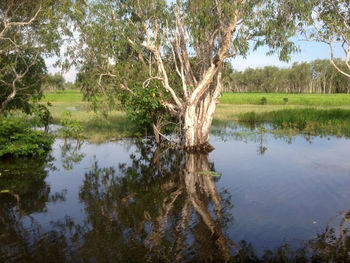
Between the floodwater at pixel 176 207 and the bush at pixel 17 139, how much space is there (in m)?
0.66

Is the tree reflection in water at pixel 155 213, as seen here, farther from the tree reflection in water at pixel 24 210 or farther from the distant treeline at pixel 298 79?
the distant treeline at pixel 298 79

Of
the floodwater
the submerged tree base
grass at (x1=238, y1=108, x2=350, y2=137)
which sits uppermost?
grass at (x1=238, y1=108, x2=350, y2=137)

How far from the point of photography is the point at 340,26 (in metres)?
25.5

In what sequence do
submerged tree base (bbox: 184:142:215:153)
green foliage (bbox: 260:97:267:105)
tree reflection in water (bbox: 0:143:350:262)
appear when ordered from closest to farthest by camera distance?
tree reflection in water (bbox: 0:143:350:262) → submerged tree base (bbox: 184:142:215:153) → green foliage (bbox: 260:97:267:105)

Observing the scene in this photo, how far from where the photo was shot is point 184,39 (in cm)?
1953

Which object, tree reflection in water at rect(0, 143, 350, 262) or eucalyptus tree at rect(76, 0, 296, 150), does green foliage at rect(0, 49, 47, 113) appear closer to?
eucalyptus tree at rect(76, 0, 296, 150)

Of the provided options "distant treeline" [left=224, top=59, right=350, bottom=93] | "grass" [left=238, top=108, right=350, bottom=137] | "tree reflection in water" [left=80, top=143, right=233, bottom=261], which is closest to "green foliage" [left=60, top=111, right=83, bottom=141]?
"tree reflection in water" [left=80, top=143, right=233, bottom=261]

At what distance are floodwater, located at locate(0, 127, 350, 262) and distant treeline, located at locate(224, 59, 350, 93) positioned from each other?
352 feet

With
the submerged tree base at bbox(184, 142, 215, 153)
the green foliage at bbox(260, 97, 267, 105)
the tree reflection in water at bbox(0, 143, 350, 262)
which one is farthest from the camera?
the green foliage at bbox(260, 97, 267, 105)

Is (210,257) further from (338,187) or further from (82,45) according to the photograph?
(82,45)

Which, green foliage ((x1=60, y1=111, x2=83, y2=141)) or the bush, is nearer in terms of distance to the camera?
the bush

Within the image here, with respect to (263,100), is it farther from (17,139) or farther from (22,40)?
(17,139)

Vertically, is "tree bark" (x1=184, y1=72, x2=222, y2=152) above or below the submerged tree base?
above

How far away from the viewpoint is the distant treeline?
12438cm
